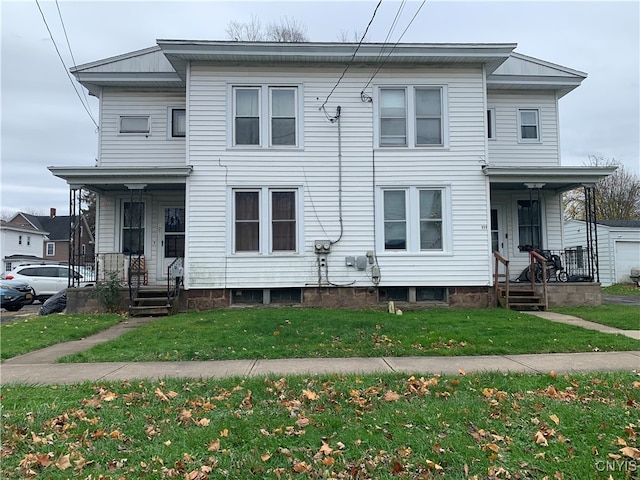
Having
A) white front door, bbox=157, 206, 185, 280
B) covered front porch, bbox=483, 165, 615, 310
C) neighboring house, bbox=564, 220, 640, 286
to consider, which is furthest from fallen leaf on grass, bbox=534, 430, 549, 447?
neighboring house, bbox=564, 220, 640, 286

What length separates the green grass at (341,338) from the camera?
22.5ft

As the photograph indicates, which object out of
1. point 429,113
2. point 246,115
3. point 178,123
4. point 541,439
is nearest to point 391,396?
point 541,439

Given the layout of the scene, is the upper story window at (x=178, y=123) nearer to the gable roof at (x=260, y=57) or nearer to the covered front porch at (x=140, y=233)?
the gable roof at (x=260, y=57)

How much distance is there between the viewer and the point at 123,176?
38.3ft

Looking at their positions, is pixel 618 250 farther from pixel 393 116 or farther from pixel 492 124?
pixel 393 116

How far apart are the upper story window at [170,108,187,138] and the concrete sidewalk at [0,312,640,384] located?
8084 mm

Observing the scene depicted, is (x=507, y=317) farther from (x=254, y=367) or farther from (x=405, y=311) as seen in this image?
(x=254, y=367)

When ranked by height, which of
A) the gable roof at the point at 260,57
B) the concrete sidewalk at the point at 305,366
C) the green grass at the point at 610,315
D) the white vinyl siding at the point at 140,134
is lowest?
the concrete sidewalk at the point at 305,366

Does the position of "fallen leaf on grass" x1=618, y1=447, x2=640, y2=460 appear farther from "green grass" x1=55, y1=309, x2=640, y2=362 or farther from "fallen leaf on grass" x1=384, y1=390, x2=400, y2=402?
"green grass" x1=55, y1=309, x2=640, y2=362

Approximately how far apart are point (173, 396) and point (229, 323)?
457cm

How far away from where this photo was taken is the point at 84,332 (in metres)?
8.98

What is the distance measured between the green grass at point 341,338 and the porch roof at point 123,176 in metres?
3.77

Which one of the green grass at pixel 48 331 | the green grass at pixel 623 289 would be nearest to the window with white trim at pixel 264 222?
the green grass at pixel 48 331

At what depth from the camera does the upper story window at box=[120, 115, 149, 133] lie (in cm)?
1341
